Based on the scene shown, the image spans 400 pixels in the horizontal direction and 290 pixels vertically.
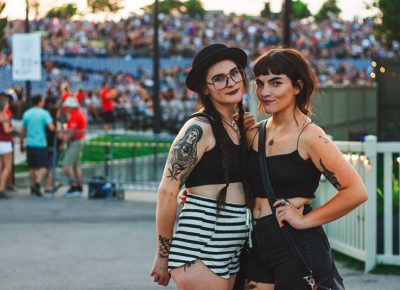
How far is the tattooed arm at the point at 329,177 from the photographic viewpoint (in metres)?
4.33

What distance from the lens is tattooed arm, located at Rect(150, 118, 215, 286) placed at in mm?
4422

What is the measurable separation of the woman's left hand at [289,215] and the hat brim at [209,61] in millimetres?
688

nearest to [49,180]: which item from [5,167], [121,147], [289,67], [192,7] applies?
[5,167]

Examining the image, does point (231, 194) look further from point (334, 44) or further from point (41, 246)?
point (334, 44)

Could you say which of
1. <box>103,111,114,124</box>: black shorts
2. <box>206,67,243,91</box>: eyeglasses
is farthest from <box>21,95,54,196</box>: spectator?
<box>206,67,243,91</box>: eyeglasses

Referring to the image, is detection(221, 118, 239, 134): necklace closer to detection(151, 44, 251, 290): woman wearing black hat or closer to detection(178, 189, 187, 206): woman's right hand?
detection(151, 44, 251, 290): woman wearing black hat

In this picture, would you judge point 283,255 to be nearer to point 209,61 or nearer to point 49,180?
point 209,61

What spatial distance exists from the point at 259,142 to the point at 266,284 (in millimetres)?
609

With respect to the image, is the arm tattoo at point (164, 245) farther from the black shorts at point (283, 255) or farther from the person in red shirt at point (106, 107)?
the person in red shirt at point (106, 107)

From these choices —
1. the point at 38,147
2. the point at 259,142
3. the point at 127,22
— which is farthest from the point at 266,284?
the point at 127,22

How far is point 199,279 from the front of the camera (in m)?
4.42

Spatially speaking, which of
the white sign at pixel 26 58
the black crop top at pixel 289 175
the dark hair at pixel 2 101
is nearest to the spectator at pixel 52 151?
the dark hair at pixel 2 101

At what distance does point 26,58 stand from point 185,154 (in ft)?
59.9

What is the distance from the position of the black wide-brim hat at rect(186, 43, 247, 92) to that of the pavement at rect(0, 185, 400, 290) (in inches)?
161
